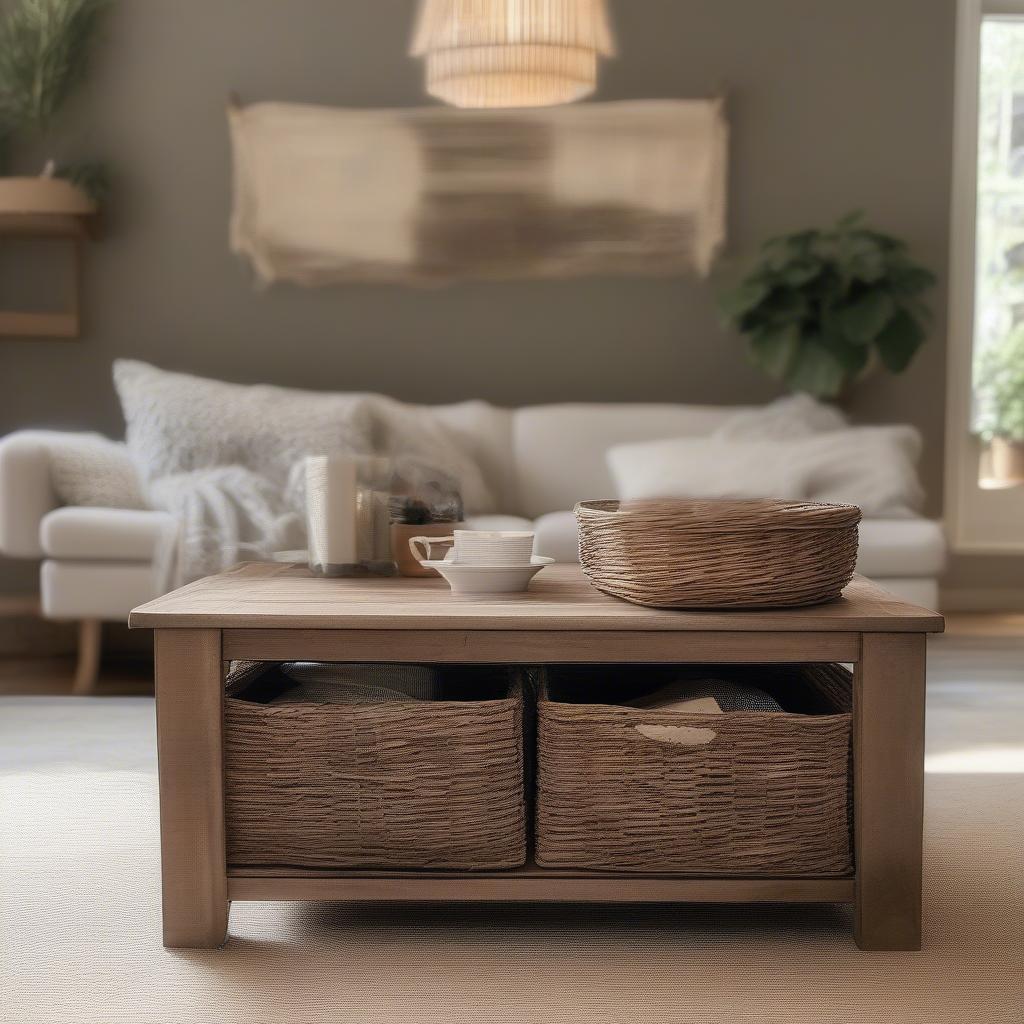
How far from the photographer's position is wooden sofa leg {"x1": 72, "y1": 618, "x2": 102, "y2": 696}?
2934 millimetres

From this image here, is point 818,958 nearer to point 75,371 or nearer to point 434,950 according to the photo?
point 434,950

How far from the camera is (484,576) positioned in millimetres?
1527

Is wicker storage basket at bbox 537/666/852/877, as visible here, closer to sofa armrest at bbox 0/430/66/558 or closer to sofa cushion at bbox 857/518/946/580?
sofa cushion at bbox 857/518/946/580

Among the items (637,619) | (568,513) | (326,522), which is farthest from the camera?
(568,513)

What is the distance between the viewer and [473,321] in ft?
12.9

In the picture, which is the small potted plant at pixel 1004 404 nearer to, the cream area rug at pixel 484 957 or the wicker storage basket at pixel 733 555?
the cream area rug at pixel 484 957

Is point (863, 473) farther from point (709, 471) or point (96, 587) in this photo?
point (96, 587)

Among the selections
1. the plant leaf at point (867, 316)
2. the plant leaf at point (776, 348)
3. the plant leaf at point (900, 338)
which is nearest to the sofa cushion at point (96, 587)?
the plant leaf at point (776, 348)

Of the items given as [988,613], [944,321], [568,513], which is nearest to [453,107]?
[568,513]

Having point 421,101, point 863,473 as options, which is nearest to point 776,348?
point 863,473

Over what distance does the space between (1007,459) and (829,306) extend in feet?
3.25

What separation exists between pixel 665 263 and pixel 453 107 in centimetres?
84

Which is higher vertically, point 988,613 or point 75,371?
point 75,371

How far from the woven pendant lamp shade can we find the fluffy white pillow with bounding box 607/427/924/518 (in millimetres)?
1019
